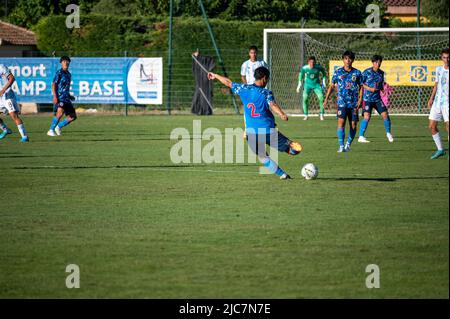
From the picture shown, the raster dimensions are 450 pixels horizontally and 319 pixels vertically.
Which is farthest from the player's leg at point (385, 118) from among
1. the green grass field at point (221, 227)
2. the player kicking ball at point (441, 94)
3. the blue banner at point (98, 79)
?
the blue banner at point (98, 79)

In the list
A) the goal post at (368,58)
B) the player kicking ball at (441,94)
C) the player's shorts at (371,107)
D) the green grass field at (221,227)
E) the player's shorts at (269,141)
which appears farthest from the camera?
the goal post at (368,58)

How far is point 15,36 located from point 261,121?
30.0 meters

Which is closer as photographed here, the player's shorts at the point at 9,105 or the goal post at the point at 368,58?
the player's shorts at the point at 9,105

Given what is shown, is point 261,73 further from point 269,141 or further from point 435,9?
point 435,9

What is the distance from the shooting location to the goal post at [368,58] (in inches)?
Answer: 1251

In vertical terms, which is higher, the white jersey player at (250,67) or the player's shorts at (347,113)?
the white jersey player at (250,67)

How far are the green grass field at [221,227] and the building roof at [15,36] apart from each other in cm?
2382

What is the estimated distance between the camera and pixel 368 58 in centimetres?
3466

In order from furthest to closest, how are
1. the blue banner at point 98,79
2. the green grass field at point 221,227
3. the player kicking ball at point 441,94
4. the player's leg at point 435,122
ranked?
the blue banner at point 98,79 → the player's leg at point 435,122 → the player kicking ball at point 441,94 → the green grass field at point 221,227

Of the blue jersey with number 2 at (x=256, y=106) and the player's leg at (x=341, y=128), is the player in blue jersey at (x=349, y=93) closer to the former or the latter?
the player's leg at (x=341, y=128)

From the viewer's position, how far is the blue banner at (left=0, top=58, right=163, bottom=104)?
3409 cm

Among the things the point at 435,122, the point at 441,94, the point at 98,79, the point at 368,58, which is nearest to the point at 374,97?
the point at 435,122
